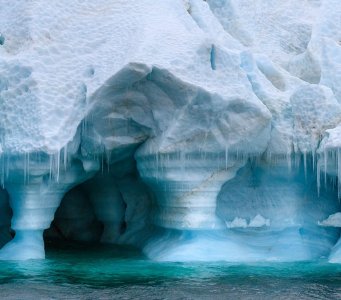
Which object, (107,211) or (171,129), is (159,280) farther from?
(107,211)

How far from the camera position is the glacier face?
11055 millimetres

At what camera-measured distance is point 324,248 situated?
Answer: 39.9 feet

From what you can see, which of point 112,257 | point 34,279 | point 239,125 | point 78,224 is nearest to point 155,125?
point 239,125

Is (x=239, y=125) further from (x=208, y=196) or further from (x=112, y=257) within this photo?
(x=112, y=257)

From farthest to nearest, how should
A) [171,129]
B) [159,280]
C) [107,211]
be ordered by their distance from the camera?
[107,211]
[171,129]
[159,280]

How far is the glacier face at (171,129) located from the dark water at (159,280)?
2.66 ft

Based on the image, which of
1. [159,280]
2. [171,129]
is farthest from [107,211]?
[159,280]

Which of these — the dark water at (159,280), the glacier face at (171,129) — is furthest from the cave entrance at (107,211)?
the dark water at (159,280)

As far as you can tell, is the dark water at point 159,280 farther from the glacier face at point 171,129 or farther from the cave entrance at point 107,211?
the cave entrance at point 107,211

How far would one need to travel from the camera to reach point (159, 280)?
9102mm

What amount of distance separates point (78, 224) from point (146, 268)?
5300mm

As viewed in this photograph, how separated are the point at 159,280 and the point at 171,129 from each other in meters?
3.05

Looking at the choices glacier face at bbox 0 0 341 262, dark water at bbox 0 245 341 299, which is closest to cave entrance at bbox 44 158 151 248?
glacier face at bbox 0 0 341 262

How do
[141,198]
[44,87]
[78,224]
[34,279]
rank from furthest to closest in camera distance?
[78,224], [141,198], [44,87], [34,279]
